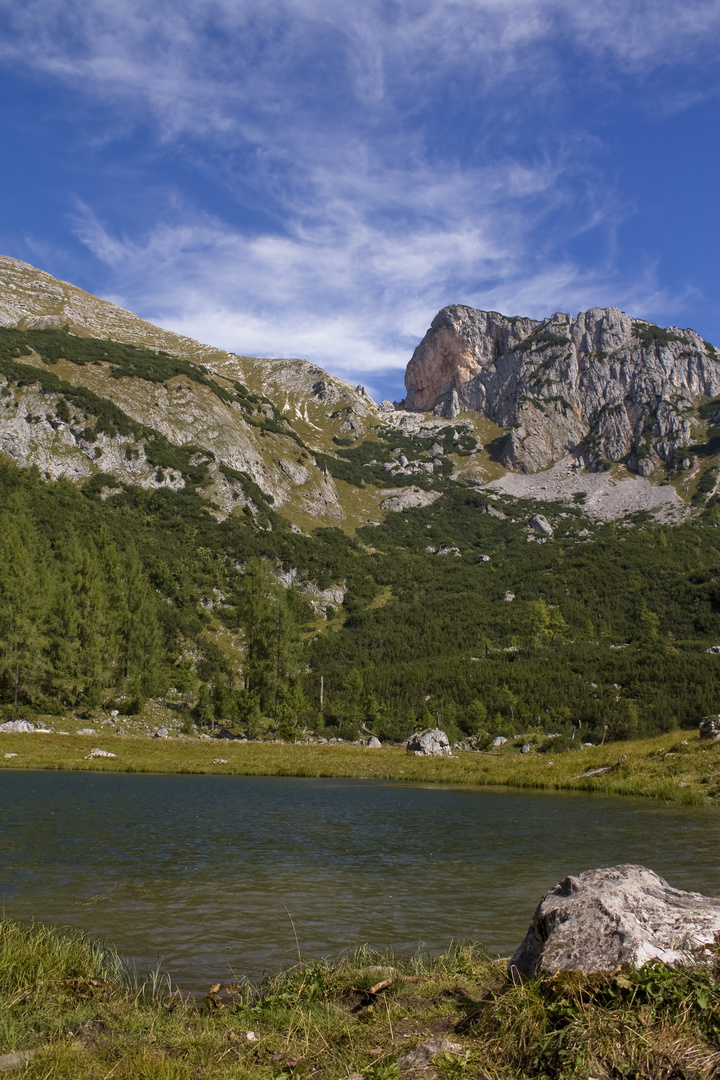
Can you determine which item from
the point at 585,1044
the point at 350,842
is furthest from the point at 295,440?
the point at 585,1044

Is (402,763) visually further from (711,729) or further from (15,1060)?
(15,1060)

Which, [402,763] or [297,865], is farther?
[402,763]

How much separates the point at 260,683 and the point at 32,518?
143 feet

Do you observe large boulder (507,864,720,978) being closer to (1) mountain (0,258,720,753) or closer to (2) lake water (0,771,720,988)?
(2) lake water (0,771,720,988)

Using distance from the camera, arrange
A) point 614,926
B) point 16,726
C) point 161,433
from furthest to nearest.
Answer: point 161,433 → point 16,726 → point 614,926

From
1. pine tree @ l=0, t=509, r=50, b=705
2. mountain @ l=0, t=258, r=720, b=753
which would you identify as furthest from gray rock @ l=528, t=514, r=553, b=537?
pine tree @ l=0, t=509, r=50, b=705

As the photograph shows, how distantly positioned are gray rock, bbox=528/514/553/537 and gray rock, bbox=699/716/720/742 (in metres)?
158

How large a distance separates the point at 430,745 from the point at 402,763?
10803 millimetres

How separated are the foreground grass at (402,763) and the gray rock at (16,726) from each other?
8.06 ft

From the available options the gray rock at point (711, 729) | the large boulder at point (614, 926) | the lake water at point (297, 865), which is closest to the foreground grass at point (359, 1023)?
the large boulder at point (614, 926)

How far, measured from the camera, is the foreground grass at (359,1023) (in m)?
4.49

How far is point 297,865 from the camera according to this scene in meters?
15.2

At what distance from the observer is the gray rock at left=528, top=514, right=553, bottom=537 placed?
192 meters

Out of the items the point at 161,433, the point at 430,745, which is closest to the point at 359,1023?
the point at 430,745
